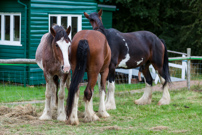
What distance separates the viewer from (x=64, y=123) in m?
6.32

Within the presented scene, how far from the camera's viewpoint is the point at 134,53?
27.4ft

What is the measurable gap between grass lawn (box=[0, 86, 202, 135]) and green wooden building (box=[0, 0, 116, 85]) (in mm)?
4432

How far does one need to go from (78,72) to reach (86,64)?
26 centimetres

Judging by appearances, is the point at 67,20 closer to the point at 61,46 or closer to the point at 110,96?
the point at 110,96

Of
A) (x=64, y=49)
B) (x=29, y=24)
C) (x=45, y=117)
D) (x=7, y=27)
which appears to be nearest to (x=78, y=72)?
(x=64, y=49)

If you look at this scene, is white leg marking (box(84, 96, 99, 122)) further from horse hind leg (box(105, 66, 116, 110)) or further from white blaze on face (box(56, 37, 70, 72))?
horse hind leg (box(105, 66, 116, 110))

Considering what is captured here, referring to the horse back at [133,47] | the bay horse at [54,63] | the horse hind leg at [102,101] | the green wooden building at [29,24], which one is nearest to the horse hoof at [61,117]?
the bay horse at [54,63]

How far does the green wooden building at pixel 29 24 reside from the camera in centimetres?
1227

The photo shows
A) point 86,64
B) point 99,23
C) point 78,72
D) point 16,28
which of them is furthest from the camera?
point 16,28

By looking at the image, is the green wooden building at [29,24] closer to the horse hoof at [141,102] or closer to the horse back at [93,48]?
the horse hoof at [141,102]

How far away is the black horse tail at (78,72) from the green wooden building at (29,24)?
611 cm

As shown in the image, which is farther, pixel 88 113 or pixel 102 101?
pixel 102 101

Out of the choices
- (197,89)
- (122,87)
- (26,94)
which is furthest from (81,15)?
(197,89)

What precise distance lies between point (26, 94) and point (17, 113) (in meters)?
3.51
